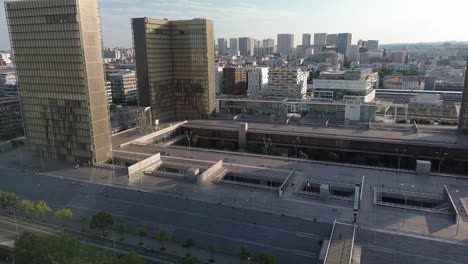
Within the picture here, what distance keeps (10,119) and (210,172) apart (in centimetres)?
7846

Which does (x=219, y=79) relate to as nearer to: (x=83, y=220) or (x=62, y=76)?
(x=62, y=76)

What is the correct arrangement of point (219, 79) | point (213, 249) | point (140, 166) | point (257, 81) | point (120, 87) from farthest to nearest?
1. point (219, 79)
2. point (257, 81)
3. point (120, 87)
4. point (140, 166)
5. point (213, 249)

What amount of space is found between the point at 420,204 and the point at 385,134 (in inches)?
1316

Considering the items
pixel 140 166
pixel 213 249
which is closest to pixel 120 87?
pixel 140 166

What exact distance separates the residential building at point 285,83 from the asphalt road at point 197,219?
109 m

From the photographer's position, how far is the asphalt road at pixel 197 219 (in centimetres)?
4119

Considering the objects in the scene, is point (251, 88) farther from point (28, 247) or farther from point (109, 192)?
point (28, 247)

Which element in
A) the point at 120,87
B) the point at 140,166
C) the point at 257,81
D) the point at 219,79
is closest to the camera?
the point at 140,166

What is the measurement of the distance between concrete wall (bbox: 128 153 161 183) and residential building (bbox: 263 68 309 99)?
96.7 m

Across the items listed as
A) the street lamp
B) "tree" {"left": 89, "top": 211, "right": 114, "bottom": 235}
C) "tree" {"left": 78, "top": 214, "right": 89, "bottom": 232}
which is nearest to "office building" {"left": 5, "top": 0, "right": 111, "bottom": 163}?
"tree" {"left": 78, "top": 214, "right": 89, "bottom": 232}

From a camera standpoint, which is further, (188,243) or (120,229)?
(120,229)

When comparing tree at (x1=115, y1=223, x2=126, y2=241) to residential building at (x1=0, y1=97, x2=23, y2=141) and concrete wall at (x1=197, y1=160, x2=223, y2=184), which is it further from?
residential building at (x1=0, y1=97, x2=23, y2=141)

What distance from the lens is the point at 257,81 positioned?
165 meters

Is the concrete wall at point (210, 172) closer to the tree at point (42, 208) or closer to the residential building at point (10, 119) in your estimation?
the tree at point (42, 208)
